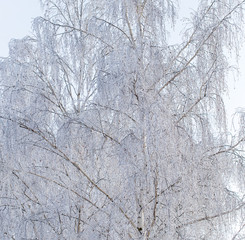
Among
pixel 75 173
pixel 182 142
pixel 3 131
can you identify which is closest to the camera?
pixel 182 142

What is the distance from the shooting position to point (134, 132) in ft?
18.1

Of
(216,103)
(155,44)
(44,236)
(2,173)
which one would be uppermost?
(155,44)

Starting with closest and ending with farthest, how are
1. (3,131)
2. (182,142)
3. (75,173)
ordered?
(182,142)
(3,131)
(75,173)

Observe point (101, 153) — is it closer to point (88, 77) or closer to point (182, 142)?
point (182, 142)

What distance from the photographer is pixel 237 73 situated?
5852 mm

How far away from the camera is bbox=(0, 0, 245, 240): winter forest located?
534 cm

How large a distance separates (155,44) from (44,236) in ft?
7.00

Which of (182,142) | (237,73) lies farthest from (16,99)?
(237,73)

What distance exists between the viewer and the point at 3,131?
18.8 ft

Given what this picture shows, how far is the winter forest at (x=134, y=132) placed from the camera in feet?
17.5

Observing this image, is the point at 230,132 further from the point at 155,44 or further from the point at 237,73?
the point at 155,44

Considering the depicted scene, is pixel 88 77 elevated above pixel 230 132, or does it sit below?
above

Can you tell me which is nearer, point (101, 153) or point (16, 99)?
point (101, 153)

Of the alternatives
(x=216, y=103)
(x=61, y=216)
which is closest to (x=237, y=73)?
(x=216, y=103)
